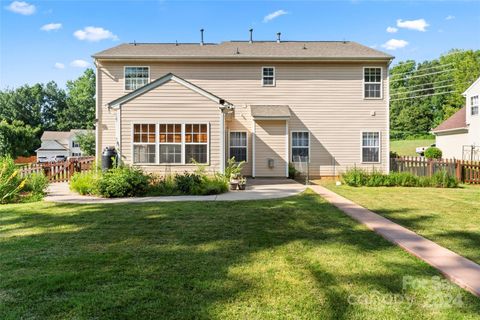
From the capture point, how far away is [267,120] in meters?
15.9

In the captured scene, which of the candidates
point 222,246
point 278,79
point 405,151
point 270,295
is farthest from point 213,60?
point 405,151

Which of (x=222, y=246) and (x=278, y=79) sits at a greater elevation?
(x=278, y=79)

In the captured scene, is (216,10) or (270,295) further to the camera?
(216,10)

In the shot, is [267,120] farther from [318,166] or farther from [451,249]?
[451,249]

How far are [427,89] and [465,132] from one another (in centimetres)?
4200

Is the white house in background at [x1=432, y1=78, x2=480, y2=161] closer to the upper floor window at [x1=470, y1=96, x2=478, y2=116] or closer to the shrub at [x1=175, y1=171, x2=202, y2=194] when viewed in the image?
the upper floor window at [x1=470, y1=96, x2=478, y2=116]

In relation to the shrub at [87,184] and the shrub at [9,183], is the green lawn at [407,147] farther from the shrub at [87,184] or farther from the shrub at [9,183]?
the shrub at [9,183]

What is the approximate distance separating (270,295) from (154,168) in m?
9.94

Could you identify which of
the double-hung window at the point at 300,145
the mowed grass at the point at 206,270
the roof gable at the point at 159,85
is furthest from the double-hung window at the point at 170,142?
the double-hung window at the point at 300,145

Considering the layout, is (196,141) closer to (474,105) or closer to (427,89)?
(474,105)

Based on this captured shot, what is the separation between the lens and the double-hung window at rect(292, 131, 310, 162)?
16.6 meters

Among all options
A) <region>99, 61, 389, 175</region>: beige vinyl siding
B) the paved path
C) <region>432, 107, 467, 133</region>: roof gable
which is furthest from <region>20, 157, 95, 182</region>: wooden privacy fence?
<region>432, 107, 467, 133</region>: roof gable

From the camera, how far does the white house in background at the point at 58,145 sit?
207ft

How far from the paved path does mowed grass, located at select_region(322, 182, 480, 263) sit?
236mm
